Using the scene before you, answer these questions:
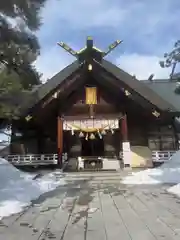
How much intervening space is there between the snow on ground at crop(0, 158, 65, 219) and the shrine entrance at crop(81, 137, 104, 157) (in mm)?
4800

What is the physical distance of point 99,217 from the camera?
19.1 ft

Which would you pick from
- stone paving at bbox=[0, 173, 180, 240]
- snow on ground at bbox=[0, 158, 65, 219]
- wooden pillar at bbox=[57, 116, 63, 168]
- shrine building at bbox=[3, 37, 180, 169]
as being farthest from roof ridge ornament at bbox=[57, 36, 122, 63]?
stone paving at bbox=[0, 173, 180, 240]

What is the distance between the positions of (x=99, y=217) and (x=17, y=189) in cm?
365

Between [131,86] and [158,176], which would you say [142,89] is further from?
[158,176]

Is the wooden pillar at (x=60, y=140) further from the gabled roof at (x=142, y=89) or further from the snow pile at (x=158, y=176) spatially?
the snow pile at (x=158, y=176)

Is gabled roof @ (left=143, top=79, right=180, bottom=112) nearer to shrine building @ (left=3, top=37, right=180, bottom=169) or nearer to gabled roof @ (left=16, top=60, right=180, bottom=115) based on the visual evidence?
gabled roof @ (left=16, top=60, right=180, bottom=115)

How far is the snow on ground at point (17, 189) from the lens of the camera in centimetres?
677

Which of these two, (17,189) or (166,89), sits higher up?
(166,89)

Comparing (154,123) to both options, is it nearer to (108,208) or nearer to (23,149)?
(23,149)

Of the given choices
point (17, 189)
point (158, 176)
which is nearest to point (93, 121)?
point (158, 176)

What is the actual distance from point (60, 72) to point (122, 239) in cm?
1842

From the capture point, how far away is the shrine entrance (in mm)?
17594

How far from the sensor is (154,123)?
16.9m

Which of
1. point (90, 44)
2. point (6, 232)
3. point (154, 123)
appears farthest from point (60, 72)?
point (6, 232)
